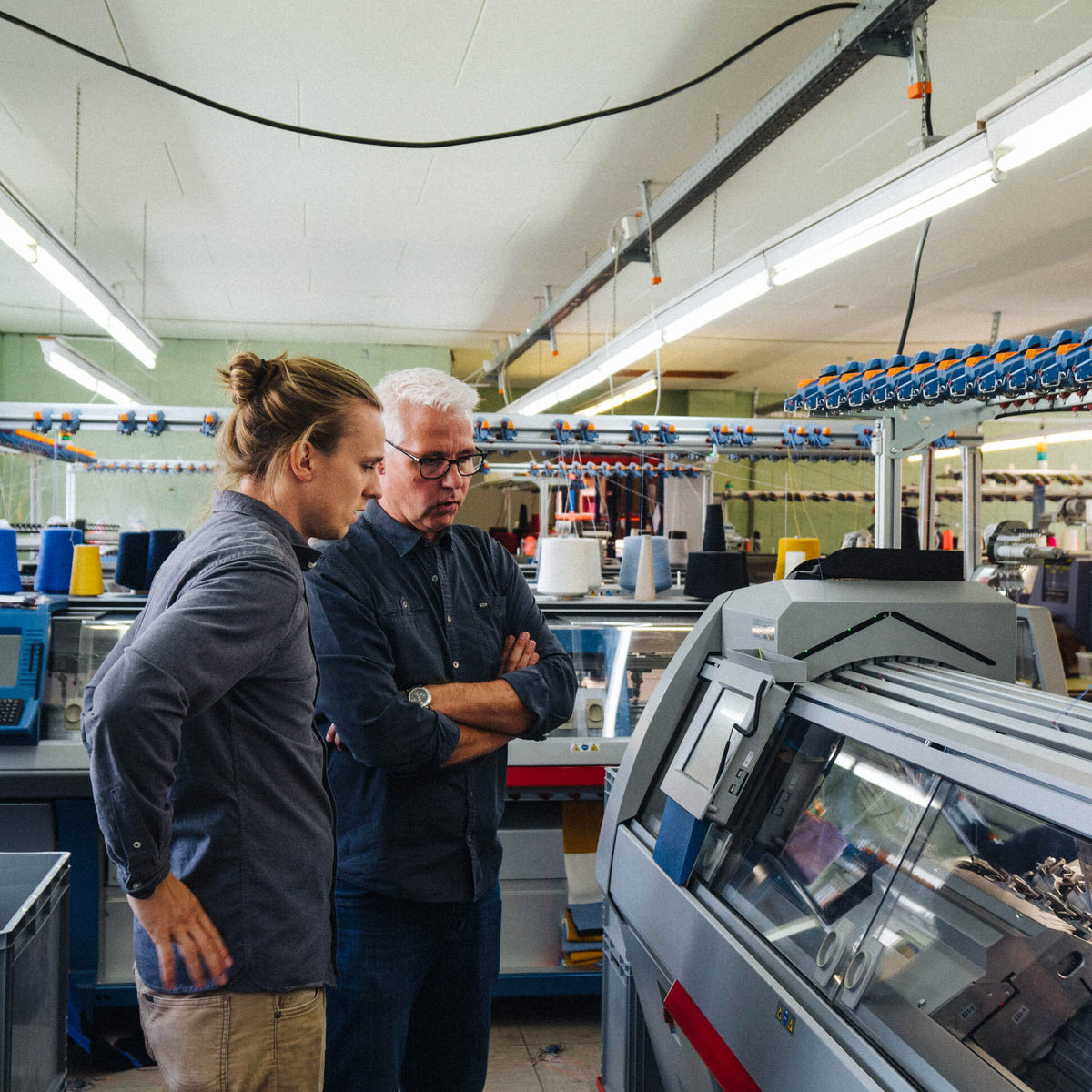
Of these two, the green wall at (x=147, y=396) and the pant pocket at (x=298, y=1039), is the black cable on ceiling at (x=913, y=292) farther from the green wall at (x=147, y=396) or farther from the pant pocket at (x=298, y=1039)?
the green wall at (x=147, y=396)

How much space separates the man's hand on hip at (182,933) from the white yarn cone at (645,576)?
254cm

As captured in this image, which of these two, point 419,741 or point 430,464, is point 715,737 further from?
point 430,464

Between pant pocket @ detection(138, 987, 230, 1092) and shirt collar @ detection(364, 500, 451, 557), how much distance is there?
83 centimetres

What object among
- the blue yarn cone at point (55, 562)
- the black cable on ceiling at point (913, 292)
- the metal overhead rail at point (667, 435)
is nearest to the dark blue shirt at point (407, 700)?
the black cable on ceiling at point (913, 292)

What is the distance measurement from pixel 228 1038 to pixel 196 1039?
4 cm

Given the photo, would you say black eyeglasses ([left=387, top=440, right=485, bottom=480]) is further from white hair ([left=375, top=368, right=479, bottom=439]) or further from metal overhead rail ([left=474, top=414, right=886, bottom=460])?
metal overhead rail ([left=474, top=414, right=886, bottom=460])

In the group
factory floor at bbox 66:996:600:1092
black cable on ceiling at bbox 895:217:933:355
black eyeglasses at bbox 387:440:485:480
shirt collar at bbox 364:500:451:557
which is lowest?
factory floor at bbox 66:996:600:1092

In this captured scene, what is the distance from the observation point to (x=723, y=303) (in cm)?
401

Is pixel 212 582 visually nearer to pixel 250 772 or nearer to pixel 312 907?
pixel 250 772

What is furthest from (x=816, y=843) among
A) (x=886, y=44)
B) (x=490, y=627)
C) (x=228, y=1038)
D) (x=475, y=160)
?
(x=475, y=160)

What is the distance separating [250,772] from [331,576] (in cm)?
53

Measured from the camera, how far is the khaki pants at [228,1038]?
1176 mm

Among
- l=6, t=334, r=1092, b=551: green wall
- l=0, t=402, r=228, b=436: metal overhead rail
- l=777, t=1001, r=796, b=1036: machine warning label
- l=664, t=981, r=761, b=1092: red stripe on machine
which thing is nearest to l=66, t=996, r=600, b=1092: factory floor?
l=664, t=981, r=761, b=1092: red stripe on machine

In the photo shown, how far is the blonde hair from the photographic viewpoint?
1319 mm
